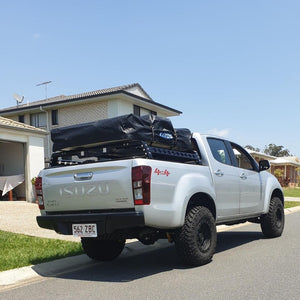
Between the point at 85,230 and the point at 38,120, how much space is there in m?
22.1

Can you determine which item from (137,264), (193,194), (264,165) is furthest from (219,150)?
(137,264)

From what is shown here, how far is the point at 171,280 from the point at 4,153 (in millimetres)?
16848

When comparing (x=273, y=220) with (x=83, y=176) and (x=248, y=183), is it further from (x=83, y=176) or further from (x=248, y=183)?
(x=83, y=176)

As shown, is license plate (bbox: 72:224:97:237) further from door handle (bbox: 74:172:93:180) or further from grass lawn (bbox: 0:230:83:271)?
grass lawn (bbox: 0:230:83:271)

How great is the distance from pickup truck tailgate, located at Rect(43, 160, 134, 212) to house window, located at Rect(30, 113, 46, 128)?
68.5ft

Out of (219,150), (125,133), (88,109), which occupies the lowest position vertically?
(219,150)

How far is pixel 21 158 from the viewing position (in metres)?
19.2

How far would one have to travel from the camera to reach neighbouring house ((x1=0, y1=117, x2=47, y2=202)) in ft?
54.2

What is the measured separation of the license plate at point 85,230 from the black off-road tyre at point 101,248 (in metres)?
0.90

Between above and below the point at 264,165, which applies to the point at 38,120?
above

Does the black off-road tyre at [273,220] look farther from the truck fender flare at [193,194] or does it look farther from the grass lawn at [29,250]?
the grass lawn at [29,250]

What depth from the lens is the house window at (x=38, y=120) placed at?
25.9 meters

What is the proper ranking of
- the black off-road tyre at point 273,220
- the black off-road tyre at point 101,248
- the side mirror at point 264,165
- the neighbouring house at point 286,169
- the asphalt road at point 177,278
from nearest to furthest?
the asphalt road at point 177,278
the black off-road tyre at point 101,248
the side mirror at point 264,165
the black off-road tyre at point 273,220
the neighbouring house at point 286,169

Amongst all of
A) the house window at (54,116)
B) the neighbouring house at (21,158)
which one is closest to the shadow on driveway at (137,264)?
the neighbouring house at (21,158)
